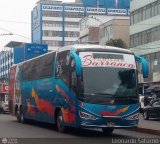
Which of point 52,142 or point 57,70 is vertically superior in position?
point 57,70

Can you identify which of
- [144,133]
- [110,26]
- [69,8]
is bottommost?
[144,133]

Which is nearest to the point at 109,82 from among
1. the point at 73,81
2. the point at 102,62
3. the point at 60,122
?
the point at 102,62

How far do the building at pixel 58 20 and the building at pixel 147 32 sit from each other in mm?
52255

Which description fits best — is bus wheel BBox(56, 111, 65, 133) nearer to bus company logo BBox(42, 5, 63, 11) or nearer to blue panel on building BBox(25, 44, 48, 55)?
blue panel on building BBox(25, 44, 48, 55)

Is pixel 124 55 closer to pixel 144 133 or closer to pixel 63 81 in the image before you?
pixel 63 81

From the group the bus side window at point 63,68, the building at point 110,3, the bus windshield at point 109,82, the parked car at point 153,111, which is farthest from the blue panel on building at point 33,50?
the building at point 110,3

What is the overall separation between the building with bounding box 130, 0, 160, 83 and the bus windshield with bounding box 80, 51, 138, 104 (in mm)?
35009

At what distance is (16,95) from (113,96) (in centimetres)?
1193

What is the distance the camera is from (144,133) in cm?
2036

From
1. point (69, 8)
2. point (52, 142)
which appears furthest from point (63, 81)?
point (69, 8)

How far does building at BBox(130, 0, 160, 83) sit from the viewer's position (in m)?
54.7

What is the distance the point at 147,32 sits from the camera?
5728cm

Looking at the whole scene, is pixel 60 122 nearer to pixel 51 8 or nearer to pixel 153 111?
pixel 153 111

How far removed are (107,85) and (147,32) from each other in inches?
1596
